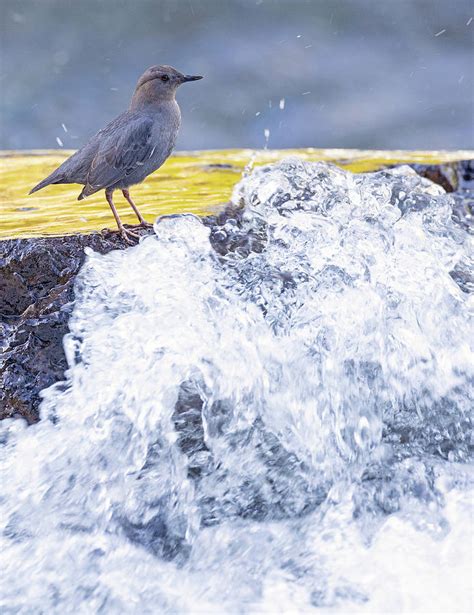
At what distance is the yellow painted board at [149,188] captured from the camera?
5.26 meters

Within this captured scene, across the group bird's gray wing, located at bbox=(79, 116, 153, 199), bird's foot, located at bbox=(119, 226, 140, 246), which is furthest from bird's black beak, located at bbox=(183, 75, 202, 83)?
bird's foot, located at bbox=(119, 226, 140, 246)

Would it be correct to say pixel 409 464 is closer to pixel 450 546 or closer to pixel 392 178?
pixel 450 546

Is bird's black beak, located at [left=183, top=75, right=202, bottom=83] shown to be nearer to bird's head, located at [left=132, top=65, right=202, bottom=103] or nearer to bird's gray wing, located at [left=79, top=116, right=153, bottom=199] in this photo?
bird's head, located at [left=132, top=65, right=202, bottom=103]

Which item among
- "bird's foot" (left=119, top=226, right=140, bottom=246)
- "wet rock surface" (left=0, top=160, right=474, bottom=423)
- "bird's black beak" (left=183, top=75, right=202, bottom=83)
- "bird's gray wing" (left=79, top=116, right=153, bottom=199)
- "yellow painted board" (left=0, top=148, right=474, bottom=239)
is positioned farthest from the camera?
"bird's black beak" (left=183, top=75, right=202, bottom=83)

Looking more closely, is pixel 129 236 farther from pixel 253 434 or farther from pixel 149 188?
pixel 149 188

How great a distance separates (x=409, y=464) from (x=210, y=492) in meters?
1.10

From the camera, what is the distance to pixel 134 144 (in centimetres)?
510

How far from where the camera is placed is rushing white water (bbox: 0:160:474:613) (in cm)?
372

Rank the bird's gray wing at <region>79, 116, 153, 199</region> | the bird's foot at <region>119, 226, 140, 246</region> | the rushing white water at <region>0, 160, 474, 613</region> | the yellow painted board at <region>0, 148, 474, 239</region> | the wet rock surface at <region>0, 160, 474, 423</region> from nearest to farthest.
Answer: the rushing white water at <region>0, 160, 474, 613</region> < the wet rock surface at <region>0, 160, 474, 423</region> < the bird's foot at <region>119, 226, 140, 246</region> < the bird's gray wing at <region>79, 116, 153, 199</region> < the yellow painted board at <region>0, 148, 474, 239</region>

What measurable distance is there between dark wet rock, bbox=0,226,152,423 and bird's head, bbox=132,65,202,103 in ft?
3.96

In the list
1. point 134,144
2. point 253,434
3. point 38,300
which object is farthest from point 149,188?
point 253,434

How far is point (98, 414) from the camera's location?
14.0 feet

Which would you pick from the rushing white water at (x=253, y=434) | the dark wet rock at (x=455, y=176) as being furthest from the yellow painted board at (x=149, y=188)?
the rushing white water at (x=253, y=434)

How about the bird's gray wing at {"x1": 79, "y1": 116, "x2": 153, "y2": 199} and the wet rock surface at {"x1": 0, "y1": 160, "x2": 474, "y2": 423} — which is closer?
the wet rock surface at {"x1": 0, "y1": 160, "x2": 474, "y2": 423}
